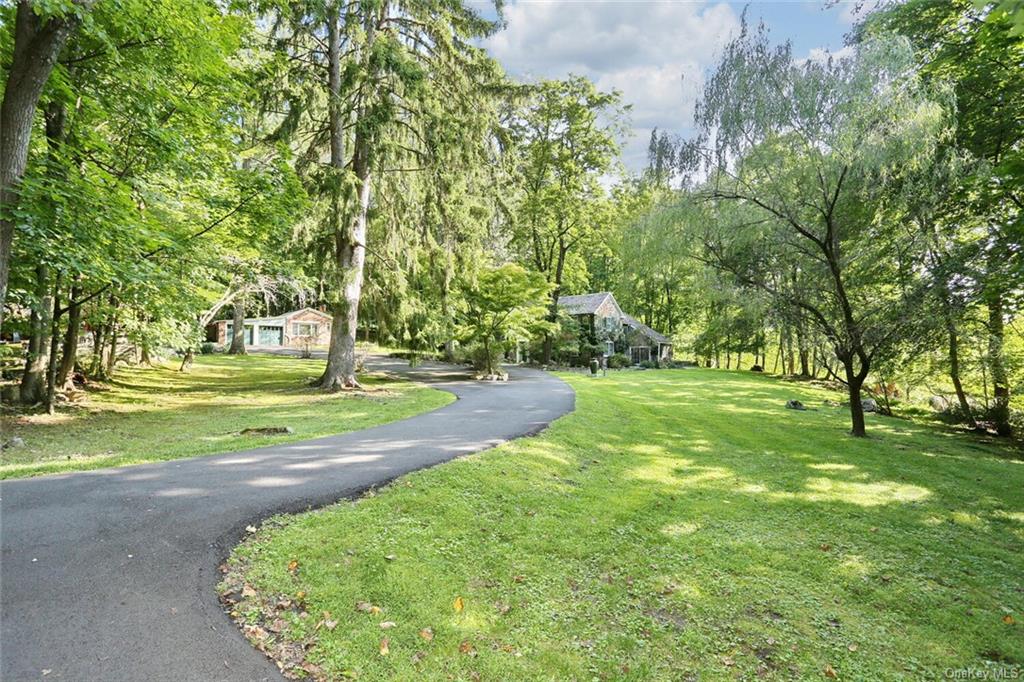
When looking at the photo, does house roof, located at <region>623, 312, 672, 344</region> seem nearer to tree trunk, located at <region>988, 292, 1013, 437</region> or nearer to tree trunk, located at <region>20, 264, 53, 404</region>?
tree trunk, located at <region>988, 292, 1013, 437</region>

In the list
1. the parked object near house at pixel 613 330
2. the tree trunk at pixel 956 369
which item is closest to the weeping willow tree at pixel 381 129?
the tree trunk at pixel 956 369

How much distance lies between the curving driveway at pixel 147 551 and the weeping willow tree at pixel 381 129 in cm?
863

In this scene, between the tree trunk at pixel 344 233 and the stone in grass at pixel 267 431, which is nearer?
the stone in grass at pixel 267 431

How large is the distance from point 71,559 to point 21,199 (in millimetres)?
4258

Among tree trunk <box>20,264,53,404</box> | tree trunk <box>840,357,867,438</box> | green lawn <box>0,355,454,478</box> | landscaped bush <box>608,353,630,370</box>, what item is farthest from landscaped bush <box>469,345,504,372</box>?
landscaped bush <box>608,353,630,370</box>

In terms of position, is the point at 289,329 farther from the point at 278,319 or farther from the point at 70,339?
the point at 70,339

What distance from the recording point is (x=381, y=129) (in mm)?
13922

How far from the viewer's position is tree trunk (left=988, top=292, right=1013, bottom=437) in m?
13.2

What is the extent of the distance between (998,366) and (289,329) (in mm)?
50712

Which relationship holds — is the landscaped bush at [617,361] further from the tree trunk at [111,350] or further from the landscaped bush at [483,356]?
the tree trunk at [111,350]

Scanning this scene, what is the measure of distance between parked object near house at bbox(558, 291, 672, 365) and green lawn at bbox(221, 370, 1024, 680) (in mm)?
26195

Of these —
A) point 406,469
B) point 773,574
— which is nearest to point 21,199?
point 406,469

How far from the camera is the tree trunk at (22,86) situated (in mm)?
4195

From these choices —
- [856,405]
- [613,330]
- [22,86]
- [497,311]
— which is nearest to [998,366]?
[856,405]
